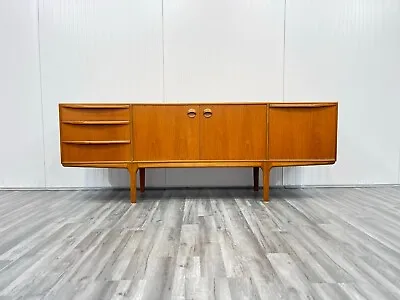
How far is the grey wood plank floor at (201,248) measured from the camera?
4.15 feet

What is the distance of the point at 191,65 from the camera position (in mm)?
3242

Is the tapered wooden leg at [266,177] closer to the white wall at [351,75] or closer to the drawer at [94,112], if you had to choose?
the white wall at [351,75]

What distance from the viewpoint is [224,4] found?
10.5ft

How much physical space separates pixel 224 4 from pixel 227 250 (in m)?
2.37

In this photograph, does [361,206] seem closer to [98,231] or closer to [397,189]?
[397,189]

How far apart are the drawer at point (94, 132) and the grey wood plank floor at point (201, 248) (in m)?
0.51

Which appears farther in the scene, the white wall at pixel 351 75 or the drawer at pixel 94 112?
the white wall at pixel 351 75

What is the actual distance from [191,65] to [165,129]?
0.88 meters

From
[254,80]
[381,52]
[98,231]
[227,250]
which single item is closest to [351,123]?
[381,52]

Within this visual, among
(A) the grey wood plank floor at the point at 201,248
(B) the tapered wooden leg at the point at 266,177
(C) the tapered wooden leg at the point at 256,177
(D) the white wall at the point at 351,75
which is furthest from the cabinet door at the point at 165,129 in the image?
(D) the white wall at the point at 351,75

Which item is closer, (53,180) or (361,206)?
(361,206)

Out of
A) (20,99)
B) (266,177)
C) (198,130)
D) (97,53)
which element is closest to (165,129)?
(198,130)

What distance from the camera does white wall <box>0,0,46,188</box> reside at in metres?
3.19

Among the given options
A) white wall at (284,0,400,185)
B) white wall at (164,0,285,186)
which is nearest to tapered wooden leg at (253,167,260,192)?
white wall at (284,0,400,185)
